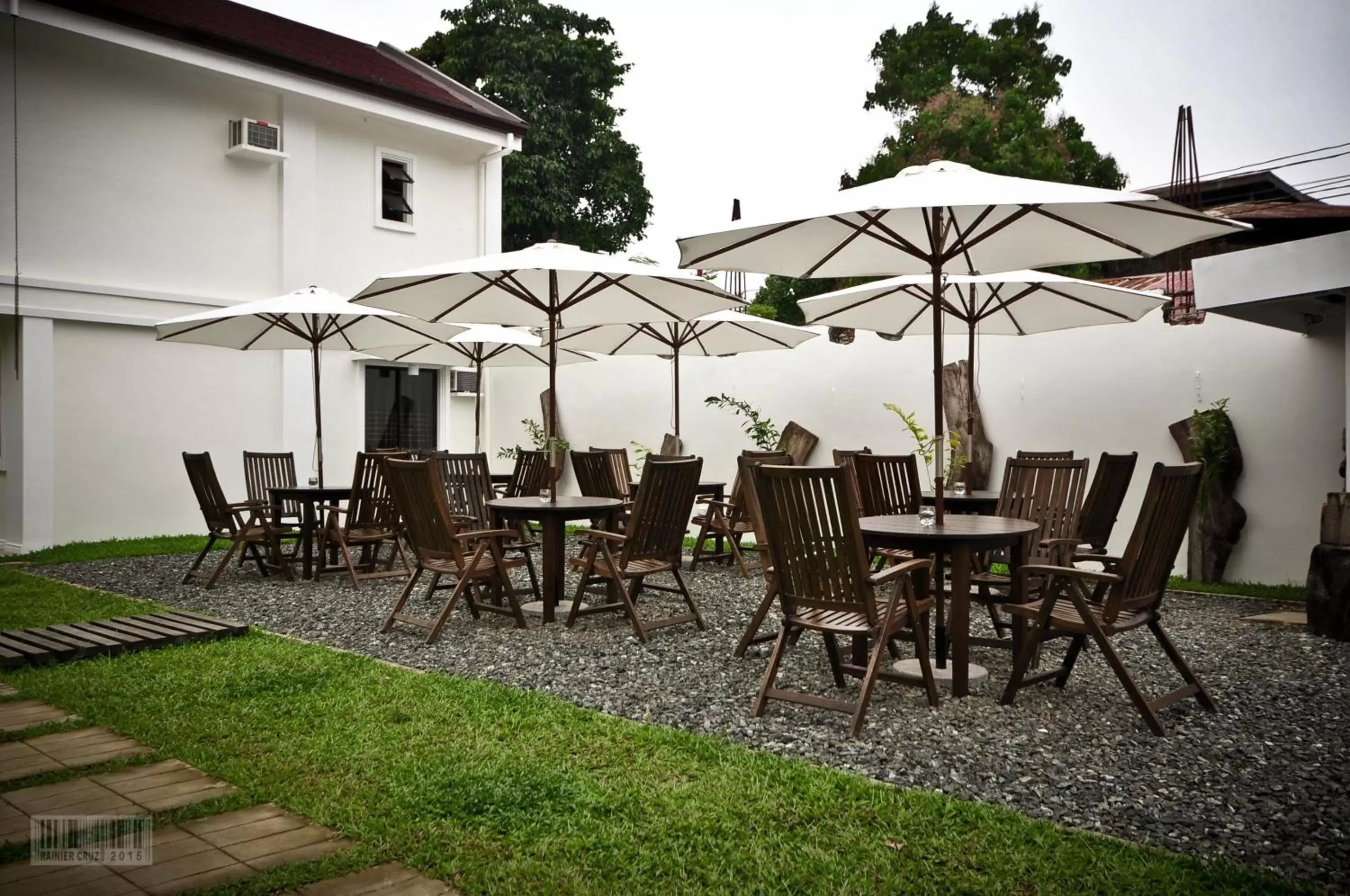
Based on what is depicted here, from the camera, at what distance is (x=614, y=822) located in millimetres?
2930

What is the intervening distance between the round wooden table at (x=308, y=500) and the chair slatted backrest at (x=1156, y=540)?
5813 millimetres

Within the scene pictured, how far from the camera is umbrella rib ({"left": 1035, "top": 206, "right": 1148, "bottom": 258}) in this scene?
4953 mm

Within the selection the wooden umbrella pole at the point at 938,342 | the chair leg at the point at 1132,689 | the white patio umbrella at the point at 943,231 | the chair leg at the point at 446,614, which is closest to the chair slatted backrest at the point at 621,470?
the chair leg at the point at 446,614

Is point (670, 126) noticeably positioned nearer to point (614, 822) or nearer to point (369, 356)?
point (369, 356)

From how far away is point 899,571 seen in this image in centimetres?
412

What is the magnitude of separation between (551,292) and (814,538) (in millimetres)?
3123

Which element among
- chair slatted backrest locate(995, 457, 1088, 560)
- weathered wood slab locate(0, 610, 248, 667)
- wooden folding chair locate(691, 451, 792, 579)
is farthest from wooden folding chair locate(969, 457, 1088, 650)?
weathered wood slab locate(0, 610, 248, 667)

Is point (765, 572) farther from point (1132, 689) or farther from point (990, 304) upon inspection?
point (990, 304)

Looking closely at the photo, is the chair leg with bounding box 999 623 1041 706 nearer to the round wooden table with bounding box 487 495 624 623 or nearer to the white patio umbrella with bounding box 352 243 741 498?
the round wooden table with bounding box 487 495 624 623

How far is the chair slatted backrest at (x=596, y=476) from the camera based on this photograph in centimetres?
701

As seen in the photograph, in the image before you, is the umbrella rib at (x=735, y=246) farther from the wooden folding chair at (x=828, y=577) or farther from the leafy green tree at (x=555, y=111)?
the leafy green tree at (x=555, y=111)

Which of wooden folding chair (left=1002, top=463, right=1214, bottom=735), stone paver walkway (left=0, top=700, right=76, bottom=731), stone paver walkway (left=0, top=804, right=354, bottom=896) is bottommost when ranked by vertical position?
stone paver walkway (left=0, top=700, right=76, bottom=731)

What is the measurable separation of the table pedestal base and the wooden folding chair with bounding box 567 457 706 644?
4.49 ft

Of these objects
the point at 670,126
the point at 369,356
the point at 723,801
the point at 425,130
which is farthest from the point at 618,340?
the point at 670,126
